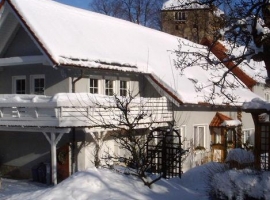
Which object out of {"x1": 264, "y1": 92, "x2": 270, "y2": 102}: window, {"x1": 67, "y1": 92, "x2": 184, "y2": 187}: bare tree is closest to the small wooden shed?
{"x1": 67, "y1": 92, "x2": 184, "y2": 187}: bare tree

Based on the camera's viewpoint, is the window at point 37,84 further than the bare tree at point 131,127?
Yes

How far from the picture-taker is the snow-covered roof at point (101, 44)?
17516 millimetres

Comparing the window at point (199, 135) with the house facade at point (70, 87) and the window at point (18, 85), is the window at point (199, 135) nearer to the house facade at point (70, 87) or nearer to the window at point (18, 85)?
the house facade at point (70, 87)

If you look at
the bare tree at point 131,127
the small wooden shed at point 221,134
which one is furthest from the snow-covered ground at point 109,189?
the small wooden shed at point 221,134

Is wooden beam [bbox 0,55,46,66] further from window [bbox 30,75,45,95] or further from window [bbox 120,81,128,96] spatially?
window [bbox 120,81,128,96]

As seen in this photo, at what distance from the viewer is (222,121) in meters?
24.2

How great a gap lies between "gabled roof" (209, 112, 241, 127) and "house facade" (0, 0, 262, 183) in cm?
35

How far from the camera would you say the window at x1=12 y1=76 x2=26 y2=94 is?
20156 mm

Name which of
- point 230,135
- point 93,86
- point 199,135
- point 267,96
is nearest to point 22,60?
point 93,86

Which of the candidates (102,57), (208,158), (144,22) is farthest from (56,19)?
(144,22)

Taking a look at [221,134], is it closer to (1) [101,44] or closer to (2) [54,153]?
A: (1) [101,44]

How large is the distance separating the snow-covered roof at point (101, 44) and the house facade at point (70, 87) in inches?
2.2

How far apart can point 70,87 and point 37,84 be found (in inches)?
90.1

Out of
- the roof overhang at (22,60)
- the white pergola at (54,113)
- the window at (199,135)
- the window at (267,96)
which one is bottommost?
the window at (199,135)
